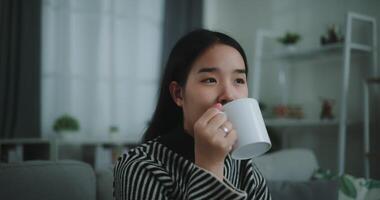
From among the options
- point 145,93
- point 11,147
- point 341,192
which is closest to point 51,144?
point 11,147

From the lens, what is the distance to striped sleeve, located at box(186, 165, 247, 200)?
2.16 ft

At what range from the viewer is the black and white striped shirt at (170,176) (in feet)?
2.19

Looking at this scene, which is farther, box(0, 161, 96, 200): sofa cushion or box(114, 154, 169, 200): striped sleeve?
box(0, 161, 96, 200): sofa cushion

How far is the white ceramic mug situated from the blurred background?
1.89m

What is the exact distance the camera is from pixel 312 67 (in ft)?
10.1

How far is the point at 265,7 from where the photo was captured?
363 centimetres

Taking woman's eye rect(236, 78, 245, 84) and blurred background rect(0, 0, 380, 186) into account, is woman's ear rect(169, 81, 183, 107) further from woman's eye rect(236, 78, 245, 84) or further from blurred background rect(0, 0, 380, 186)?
blurred background rect(0, 0, 380, 186)

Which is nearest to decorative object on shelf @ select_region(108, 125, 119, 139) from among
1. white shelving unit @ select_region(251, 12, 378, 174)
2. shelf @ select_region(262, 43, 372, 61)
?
white shelving unit @ select_region(251, 12, 378, 174)

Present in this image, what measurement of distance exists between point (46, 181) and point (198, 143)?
53 cm

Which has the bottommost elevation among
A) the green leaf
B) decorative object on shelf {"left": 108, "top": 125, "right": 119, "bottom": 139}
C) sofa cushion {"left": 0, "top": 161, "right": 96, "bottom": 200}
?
decorative object on shelf {"left": 108, "top": 125, "right": 119, "bottom": 139}

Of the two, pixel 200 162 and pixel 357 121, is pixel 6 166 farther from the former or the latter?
pixel 357 121

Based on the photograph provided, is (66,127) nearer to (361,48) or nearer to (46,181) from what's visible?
(46,181)

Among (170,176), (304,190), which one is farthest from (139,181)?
(304,190)

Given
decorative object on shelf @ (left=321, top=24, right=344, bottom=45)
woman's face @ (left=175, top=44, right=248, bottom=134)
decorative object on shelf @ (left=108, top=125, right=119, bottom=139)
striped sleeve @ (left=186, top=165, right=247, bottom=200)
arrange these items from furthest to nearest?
decorative object on shelf @ (left=108, top=125, right=119, bottom=139), decorative object on shelf @ (left=321, top=24, right=344, bottom=45), woman's face @ (left=175, top=44, right=248, bottom=134), striped sleeve @ (left=186, top=165, right=247, bottom=200)
